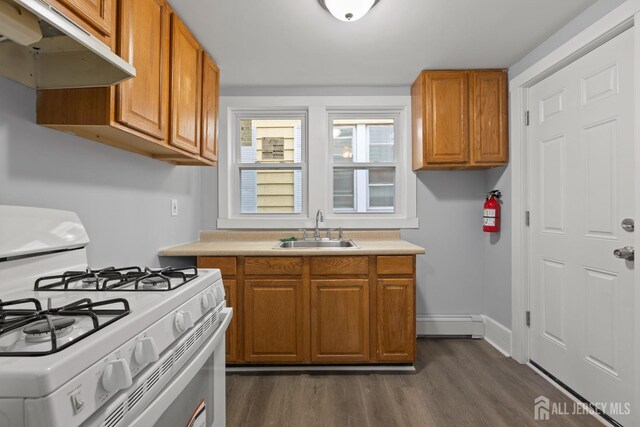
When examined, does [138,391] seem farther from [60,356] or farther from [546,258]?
[546,258]

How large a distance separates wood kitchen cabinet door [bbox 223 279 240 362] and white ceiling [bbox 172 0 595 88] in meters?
1.65

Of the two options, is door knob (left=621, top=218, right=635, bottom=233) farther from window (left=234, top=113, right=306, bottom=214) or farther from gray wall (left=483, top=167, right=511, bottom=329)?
window (left=234, top=113, right=306, bottom=214)

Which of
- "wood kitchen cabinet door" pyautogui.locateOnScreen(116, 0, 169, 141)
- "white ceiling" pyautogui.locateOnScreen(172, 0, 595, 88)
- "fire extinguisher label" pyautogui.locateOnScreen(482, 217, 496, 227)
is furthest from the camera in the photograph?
"fire extinguisher label" pyautogui.locateOnScreen(482, 217, 496, 227)

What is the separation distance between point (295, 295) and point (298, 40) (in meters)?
1.73

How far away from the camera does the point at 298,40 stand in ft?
7.29

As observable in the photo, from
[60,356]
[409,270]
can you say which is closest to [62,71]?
[60,356]

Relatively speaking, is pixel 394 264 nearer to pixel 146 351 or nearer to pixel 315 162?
pixel 315 162

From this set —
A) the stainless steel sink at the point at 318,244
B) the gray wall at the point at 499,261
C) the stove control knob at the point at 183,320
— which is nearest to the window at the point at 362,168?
the stainless steel sink at the point at 318,244

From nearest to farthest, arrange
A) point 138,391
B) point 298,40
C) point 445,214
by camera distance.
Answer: point 138,391
point 298,40
point 445,214

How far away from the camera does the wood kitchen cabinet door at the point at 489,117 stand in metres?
2.65

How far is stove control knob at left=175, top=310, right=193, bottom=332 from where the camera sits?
0.94 meters

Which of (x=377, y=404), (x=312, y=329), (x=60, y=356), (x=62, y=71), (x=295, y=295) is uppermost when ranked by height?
(x=62, y=71)

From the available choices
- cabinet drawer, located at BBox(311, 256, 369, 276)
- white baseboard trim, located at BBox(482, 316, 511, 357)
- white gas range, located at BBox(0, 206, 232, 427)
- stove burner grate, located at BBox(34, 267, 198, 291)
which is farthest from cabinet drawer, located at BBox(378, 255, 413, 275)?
stove burner grate, located at BBox(34, 267, 198, 291)

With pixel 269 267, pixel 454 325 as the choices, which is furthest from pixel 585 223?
pixel 269 267
